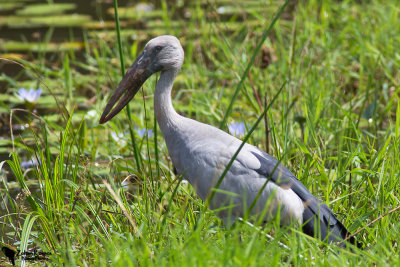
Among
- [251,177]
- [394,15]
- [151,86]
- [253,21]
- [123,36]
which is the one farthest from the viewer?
[253,21]

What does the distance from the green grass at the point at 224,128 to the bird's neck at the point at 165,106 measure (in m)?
0.16

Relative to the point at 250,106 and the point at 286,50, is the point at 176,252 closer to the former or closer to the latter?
the point at 250,106

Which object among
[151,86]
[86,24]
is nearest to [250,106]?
[151,86]

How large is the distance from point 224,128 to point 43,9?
363 cm

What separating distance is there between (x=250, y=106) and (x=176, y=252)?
2.07 meters

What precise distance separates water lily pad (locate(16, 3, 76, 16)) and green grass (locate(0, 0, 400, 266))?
Answer: 108 centimetres

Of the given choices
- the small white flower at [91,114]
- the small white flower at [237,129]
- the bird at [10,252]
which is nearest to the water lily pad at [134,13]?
the small white flower at [91,114]

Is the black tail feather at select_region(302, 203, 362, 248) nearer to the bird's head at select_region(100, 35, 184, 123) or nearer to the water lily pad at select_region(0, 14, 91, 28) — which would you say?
the bird's head at select_region(100, 35, 184, 123)

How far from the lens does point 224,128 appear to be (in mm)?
3490

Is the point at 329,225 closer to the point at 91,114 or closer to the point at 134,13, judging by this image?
the point at 91,114

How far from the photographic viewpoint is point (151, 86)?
3941mm

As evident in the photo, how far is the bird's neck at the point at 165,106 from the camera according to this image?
2932mm

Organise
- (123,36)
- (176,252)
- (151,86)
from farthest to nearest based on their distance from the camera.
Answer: (123,36) → (151,86) → (176,252)

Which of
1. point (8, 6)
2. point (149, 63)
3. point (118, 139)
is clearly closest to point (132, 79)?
point (149, 63)
